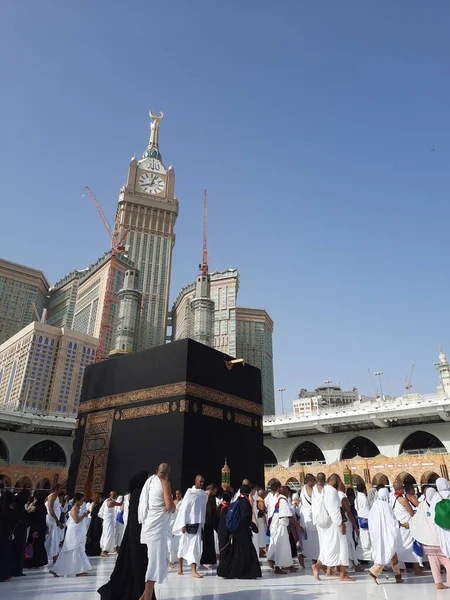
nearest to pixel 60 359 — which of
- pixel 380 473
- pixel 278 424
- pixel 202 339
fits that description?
pixel 202 339

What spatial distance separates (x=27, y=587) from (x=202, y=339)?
44.3 m

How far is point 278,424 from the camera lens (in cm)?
2917

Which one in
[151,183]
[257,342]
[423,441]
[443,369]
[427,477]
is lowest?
[427,477]

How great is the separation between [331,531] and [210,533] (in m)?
1.96

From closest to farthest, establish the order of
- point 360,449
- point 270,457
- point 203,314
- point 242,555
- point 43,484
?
A: point 242,555 → point 43,484 → point 360,449 → point 270,457 → point 203,314

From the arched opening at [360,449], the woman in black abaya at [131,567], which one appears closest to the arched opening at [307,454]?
the arched opening at [360,449]

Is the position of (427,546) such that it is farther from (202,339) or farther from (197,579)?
(202,339)

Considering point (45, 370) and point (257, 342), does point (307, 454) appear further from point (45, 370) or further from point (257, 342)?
point (257, 342)

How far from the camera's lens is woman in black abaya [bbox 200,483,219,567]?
5880 millimetres

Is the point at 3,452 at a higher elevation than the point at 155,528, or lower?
higher

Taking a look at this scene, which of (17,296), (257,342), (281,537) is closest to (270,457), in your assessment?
(281,537)

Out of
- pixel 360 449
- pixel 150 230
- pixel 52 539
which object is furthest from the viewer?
pixel 150 230

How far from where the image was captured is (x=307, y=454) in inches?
1286

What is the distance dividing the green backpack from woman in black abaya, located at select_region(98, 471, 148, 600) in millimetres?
2489
